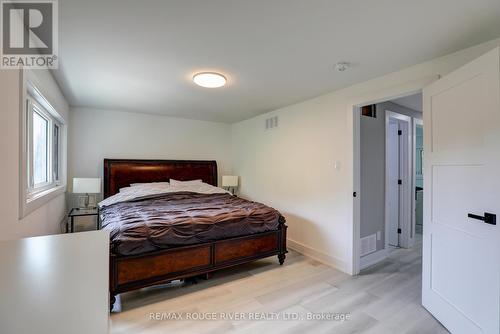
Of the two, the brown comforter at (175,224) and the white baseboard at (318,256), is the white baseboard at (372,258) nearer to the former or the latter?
the white baseboard at (318,256)

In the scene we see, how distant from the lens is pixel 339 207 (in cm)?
299

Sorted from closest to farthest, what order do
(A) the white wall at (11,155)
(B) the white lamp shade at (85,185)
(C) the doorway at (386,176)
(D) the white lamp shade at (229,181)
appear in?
(A) the white wall at (11,155), (C) the doorway at (386,176), (B) the white lamp shade at (85,185), (D) the white lamp shade at (229,181)

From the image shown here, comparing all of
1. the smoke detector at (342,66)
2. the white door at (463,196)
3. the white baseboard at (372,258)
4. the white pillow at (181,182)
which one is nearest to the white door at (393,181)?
the white baseboard at (372,258)

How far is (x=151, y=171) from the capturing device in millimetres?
4410

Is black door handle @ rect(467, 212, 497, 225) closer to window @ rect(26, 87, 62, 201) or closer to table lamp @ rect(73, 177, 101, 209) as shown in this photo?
window @ rect(26, 87, 62, 201)

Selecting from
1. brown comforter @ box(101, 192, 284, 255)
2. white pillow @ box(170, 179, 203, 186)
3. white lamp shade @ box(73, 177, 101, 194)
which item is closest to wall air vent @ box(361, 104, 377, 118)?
brown comforter @ box(101, 192, 284, 255)

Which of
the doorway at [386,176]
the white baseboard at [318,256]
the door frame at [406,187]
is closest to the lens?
the white baseboard at [318,256]

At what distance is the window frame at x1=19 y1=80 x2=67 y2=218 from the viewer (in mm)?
1704

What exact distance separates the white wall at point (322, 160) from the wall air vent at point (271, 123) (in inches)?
4.0

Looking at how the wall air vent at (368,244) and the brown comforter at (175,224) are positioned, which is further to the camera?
the wall air vent at (368,244)

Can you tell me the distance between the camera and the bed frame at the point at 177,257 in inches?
84.0

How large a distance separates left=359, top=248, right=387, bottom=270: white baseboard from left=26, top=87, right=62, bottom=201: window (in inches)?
146

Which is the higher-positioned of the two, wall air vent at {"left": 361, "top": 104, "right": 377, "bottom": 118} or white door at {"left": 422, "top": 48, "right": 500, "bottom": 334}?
wall air vent at {"left": 361, "top": 104, "right": 377, "bottom": 118}

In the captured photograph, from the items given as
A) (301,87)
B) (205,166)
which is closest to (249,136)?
(205,166)
